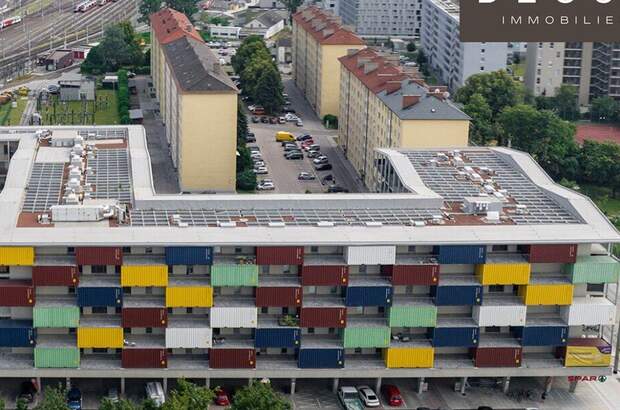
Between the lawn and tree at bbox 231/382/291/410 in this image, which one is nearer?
tree at bbox 231/382/291/410

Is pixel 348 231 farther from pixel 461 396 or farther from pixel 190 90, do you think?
pixel 190 90

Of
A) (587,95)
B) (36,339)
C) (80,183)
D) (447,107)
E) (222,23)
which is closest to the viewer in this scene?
(36,339)

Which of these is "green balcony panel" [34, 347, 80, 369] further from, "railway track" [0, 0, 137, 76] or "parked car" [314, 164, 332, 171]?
"railway track" [0, 0, 137, 76]

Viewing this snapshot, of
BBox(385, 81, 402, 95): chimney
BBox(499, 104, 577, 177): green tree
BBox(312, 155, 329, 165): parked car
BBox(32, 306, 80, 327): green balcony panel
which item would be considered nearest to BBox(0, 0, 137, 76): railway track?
BBox(312, 155, 329, 165): parked car

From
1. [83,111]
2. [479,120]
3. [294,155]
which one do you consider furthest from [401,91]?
[83,111]

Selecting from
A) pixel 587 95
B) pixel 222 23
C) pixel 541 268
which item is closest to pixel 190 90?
pixel 541 268

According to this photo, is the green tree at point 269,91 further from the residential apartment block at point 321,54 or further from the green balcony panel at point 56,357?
the green balcony panel at point 56,357

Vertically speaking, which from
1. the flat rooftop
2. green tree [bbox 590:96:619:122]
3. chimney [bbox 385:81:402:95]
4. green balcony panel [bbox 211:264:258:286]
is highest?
chimney [bbox 385:81:402:95]
